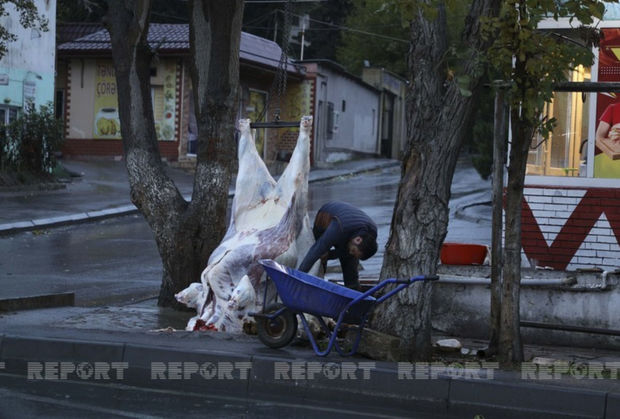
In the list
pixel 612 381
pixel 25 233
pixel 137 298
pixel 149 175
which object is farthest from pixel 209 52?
pixel 25 233

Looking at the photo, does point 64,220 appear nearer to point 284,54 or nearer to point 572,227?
point 284,54

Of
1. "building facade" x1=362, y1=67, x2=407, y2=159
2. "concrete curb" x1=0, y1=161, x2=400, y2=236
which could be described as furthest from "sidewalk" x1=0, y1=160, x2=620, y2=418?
"building facade" x1=362, y1=67, x2=407, y2=159

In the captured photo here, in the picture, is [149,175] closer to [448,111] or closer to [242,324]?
[242,324]

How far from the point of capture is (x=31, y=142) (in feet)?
80.5

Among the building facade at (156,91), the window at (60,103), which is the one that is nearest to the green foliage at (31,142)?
the building facade at (156,91)

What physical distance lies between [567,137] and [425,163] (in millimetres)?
3867

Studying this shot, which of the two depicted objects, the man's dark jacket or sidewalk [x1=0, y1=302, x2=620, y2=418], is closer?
sidewalk [x1=0, y1=302, x2=620, y2=418]

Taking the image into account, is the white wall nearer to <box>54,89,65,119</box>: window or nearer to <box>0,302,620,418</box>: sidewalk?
<box>54,89,65,119</box>: window

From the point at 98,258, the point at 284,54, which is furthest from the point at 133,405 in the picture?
the point at 98,258

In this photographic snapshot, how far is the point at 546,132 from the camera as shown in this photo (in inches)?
303

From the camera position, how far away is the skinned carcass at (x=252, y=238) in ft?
30.1

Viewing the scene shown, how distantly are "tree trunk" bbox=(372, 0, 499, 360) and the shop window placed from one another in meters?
3.52

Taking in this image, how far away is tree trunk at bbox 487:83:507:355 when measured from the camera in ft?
26.2

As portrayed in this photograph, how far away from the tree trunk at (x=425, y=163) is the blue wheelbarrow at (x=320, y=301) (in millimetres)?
233
